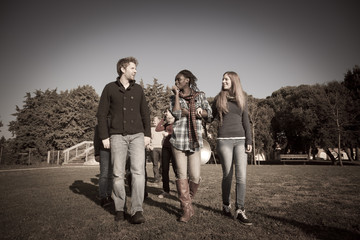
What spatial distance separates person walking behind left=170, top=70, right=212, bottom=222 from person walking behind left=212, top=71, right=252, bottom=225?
13.1 inches

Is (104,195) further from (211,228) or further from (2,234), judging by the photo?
(211,228)

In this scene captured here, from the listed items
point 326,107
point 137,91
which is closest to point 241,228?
point 137,91

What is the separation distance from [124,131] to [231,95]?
207cm

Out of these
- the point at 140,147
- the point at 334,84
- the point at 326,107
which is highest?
the point at 334,84

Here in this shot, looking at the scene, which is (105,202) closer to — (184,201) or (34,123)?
(184,201)

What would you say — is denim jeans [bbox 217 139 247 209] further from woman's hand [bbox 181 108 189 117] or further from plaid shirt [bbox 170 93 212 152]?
woman's hand [bbox 181 108 189 117]

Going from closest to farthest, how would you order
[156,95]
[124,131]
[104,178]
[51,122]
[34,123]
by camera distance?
[124,131] → [104,178] → [34,123] → [51,122] → [156,95]

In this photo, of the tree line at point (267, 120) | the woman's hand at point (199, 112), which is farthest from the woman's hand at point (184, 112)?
the tree line at point (267, 120)

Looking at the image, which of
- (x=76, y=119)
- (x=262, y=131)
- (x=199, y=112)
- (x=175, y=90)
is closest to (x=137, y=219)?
(x=199, y=112)

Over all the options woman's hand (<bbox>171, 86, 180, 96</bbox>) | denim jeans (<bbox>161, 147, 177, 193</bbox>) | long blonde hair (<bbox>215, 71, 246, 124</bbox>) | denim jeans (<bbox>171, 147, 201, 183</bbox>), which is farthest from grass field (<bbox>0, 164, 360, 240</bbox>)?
woman's hand (<bbox>171, 86, 180, 96</bbox>)

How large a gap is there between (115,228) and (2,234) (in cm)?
155

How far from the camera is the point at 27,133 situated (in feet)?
112

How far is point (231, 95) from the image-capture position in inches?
169

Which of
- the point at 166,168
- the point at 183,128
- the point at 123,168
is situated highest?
the point at 183,128
